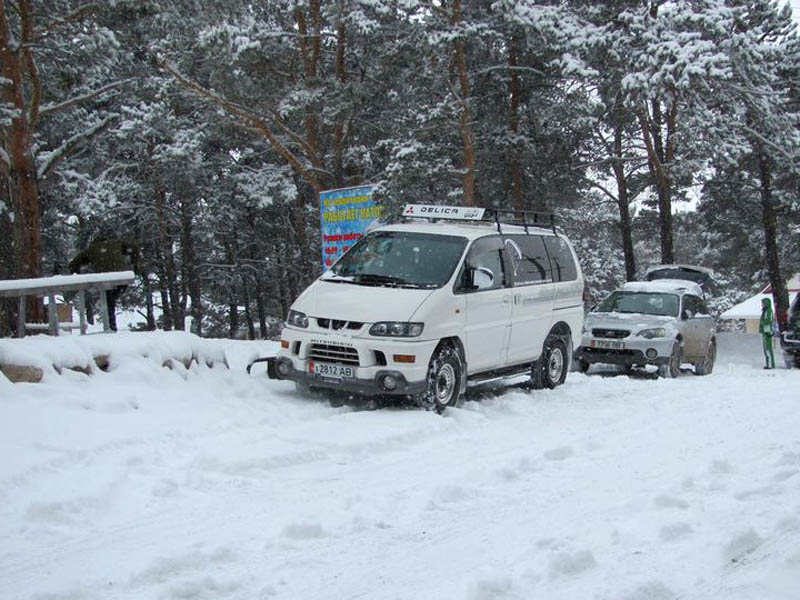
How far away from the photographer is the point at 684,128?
23.3 m

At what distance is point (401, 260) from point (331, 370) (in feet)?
5.67

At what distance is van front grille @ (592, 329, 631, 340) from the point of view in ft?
52.6

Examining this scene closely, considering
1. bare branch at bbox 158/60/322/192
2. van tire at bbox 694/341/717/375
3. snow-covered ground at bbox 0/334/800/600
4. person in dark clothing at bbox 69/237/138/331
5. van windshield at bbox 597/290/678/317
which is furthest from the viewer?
bare branch at bbox 158/60/322/192

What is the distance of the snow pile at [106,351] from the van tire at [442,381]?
8.73ft

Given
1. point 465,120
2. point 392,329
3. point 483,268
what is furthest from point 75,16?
point 392,329

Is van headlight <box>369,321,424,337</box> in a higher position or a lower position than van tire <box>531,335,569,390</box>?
higher

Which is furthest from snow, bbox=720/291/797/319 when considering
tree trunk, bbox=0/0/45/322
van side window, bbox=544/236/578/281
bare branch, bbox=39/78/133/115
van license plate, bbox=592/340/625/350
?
tree trunk, bbox=0/0/45/322

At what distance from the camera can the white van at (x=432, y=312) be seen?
8.96 metres

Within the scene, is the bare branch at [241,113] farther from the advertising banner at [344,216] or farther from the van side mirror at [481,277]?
the van side mirror at [481,277]

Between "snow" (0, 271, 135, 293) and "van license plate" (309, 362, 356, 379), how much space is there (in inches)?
98.7

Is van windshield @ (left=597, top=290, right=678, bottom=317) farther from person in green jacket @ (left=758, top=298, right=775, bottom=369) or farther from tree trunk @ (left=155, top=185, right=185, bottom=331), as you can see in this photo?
tree trunk @ (left=155, top=185, right=185, bottom=331)

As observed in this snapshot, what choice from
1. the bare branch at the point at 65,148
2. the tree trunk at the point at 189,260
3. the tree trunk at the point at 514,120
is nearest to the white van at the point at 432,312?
the bare branch at the point at 65,148

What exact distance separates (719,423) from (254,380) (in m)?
5.13

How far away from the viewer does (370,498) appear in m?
5.88
